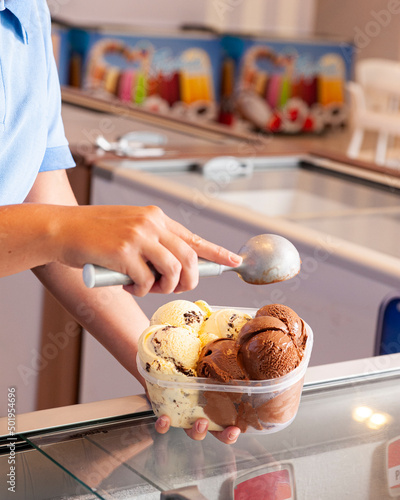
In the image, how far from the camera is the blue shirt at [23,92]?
0.96 meters

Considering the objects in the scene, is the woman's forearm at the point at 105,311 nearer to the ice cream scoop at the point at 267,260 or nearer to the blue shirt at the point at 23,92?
the blue shirt at the point at 23,92

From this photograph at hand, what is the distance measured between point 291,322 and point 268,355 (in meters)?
0.07

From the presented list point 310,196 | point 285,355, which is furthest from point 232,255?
point 310,196

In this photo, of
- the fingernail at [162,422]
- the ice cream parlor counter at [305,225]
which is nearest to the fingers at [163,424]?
the fingernail at [162,422]

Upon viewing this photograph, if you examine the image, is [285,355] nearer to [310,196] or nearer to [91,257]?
[91,257]

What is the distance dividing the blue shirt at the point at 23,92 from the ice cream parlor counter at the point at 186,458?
0.34 m

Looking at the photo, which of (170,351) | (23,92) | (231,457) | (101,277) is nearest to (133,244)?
(101,277)

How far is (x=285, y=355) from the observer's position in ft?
2.45

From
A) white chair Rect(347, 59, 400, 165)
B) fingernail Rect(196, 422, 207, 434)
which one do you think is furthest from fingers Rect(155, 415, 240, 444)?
white chair Rect(347, 59, 400, 165)

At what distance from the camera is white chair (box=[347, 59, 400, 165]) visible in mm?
6051

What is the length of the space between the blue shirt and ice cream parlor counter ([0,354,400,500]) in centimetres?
34

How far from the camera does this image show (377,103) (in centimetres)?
641

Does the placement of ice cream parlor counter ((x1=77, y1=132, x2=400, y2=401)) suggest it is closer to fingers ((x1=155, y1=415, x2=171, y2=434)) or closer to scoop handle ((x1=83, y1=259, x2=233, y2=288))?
fingers ((x1=155, y1=415, x2=171, y2=434))

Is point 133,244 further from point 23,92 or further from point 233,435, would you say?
point 23,92
